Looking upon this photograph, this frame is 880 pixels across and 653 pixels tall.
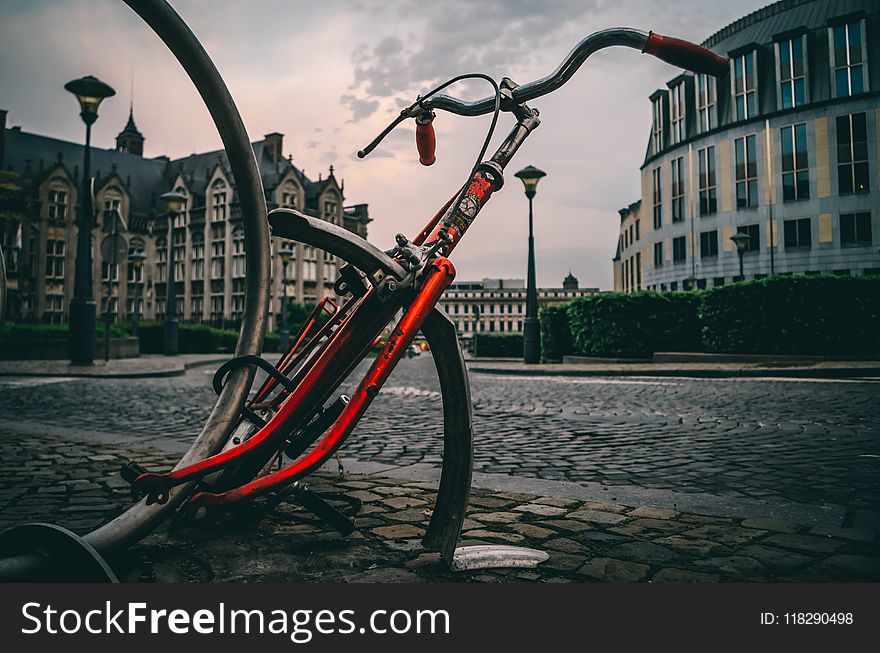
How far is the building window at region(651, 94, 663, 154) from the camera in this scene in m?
44.2

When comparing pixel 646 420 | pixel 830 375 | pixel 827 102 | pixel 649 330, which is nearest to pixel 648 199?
pixel 827 102

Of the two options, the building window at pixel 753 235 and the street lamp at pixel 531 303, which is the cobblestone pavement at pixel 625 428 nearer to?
the street lamp at pixel 531 303

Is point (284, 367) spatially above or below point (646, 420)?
above

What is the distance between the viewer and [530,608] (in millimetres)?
1679

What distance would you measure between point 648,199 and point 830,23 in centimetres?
1455

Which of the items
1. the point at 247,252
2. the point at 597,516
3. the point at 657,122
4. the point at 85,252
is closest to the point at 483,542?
the point at 597,516

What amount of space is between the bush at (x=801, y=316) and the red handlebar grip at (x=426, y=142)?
15.1 metres

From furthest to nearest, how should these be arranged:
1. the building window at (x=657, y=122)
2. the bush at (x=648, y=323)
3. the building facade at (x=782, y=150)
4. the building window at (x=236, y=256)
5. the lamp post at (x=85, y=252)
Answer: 1. the building window at (x=236, y=256)
2. the building window at (x=657, y=122)
3. the building facade at (x=782, y=150)
4. the bush at (x=648, y=323)
5. the lamp post at (x=85, y=252)

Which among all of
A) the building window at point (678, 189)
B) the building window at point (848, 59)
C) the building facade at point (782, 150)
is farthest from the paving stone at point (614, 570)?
the building window at point (678, 189)

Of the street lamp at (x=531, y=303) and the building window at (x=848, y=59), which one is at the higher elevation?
the building window at (x=848, y=59)

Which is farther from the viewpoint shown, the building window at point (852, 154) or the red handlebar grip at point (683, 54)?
the building window at point (852, 154)

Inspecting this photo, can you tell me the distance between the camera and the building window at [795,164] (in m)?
36.4

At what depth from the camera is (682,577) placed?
2.32m

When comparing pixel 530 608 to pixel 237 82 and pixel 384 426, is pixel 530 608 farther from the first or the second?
pixel 384 426
